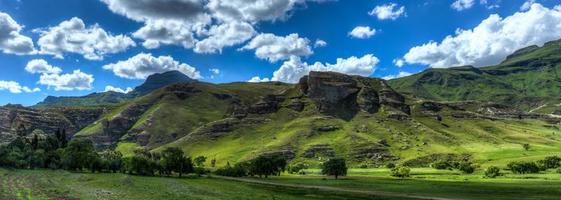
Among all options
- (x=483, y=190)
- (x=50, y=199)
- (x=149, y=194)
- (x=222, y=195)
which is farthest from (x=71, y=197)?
(x=483, y=190)

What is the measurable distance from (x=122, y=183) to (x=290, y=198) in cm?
5901

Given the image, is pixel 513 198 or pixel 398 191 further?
pixel 398 191

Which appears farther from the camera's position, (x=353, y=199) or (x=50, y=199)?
(x=353, y=199)

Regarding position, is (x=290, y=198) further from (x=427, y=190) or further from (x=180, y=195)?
(x=427, y=190)

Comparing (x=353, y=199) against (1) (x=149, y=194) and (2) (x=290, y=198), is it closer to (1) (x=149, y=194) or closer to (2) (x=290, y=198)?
(2) (x=290, y=198)

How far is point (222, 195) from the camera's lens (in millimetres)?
127000

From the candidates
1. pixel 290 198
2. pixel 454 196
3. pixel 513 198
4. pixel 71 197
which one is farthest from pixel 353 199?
pixel 71 197

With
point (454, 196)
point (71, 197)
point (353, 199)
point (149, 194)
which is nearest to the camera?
point (71, 197)

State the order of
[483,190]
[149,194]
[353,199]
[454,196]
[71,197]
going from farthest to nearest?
[483,190] < [454,196] < [353,199] < [149,194] < [71,197]

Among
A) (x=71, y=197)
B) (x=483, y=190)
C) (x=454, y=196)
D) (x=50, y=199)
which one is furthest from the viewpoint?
(x=483, y=190)

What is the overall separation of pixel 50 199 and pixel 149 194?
85.8 feet

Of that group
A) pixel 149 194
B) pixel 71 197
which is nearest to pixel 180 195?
pixel 149 194

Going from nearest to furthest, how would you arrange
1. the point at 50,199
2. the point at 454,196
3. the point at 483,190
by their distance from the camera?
the point at 50,199, the point at 454,196, the point at 483,190

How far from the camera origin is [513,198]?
419ft
